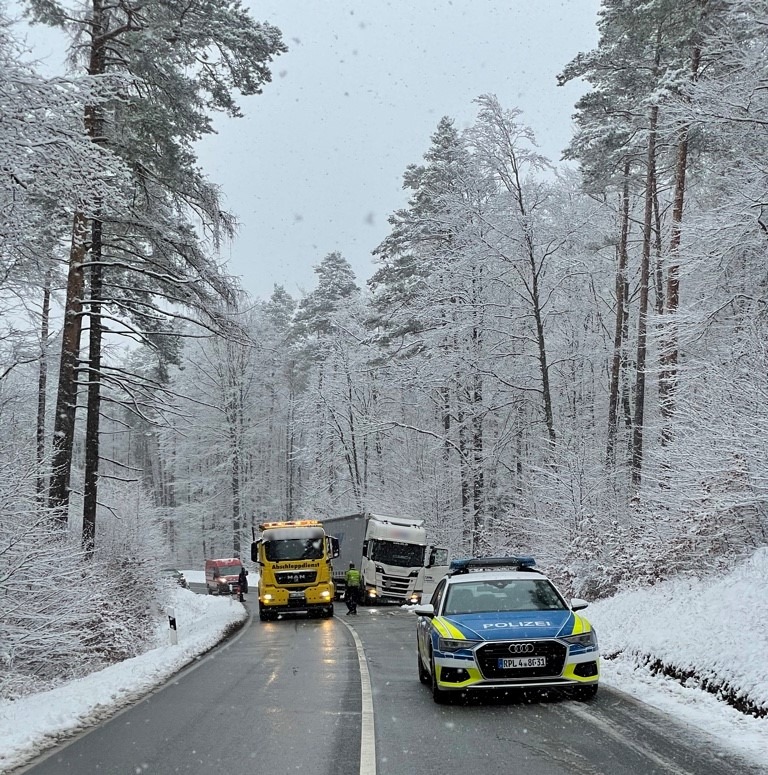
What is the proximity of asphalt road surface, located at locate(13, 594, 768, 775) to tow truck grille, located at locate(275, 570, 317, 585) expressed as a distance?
15.3 meters

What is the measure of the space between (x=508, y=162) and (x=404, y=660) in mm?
18526

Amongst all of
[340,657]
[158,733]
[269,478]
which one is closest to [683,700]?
[158,733]

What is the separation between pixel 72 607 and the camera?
13203 millimetres

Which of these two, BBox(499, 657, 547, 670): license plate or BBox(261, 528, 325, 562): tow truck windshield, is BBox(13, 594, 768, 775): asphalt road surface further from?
BBox(261, 528, 325, 562): tow truck windshield

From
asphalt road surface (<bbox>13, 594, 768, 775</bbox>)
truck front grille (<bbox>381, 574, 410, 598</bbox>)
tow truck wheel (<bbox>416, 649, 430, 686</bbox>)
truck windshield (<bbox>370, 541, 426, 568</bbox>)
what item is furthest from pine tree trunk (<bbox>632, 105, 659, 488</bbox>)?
asphalt road surface (<bbox>13, 594, 768, 775</bbox>)

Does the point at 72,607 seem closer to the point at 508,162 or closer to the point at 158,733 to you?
the point at 158,733

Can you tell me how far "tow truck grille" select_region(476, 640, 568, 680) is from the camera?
29.8 feet

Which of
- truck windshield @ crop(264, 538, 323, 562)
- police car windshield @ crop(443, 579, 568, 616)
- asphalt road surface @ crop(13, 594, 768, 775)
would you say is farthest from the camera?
truck windshield @ crop(264, 538, 323, 562)

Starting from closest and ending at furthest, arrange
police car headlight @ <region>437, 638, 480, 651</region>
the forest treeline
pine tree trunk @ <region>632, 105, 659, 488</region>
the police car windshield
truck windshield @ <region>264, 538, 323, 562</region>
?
1. police car headlight @ <region>437, 638, 480, 651</region>
2. the police car windshield
3. the forest treeline
4. pine tree trunk @ <region>632, 105, 659, 488</region>
5. truck windshield @ <region>264, 538, 323, 562</region>

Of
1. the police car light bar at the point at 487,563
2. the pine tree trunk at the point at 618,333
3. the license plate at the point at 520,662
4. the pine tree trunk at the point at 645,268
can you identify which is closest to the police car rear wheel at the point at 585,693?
the license plate at the point at 520,662

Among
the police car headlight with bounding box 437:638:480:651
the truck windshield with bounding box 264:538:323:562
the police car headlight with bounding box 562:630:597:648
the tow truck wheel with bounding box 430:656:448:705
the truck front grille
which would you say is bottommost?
the truck front grille

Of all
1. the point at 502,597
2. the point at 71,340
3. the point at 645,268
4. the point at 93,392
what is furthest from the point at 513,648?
the point at 645,268

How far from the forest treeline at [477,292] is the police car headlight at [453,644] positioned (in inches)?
230

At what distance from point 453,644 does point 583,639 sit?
1.47 meters
